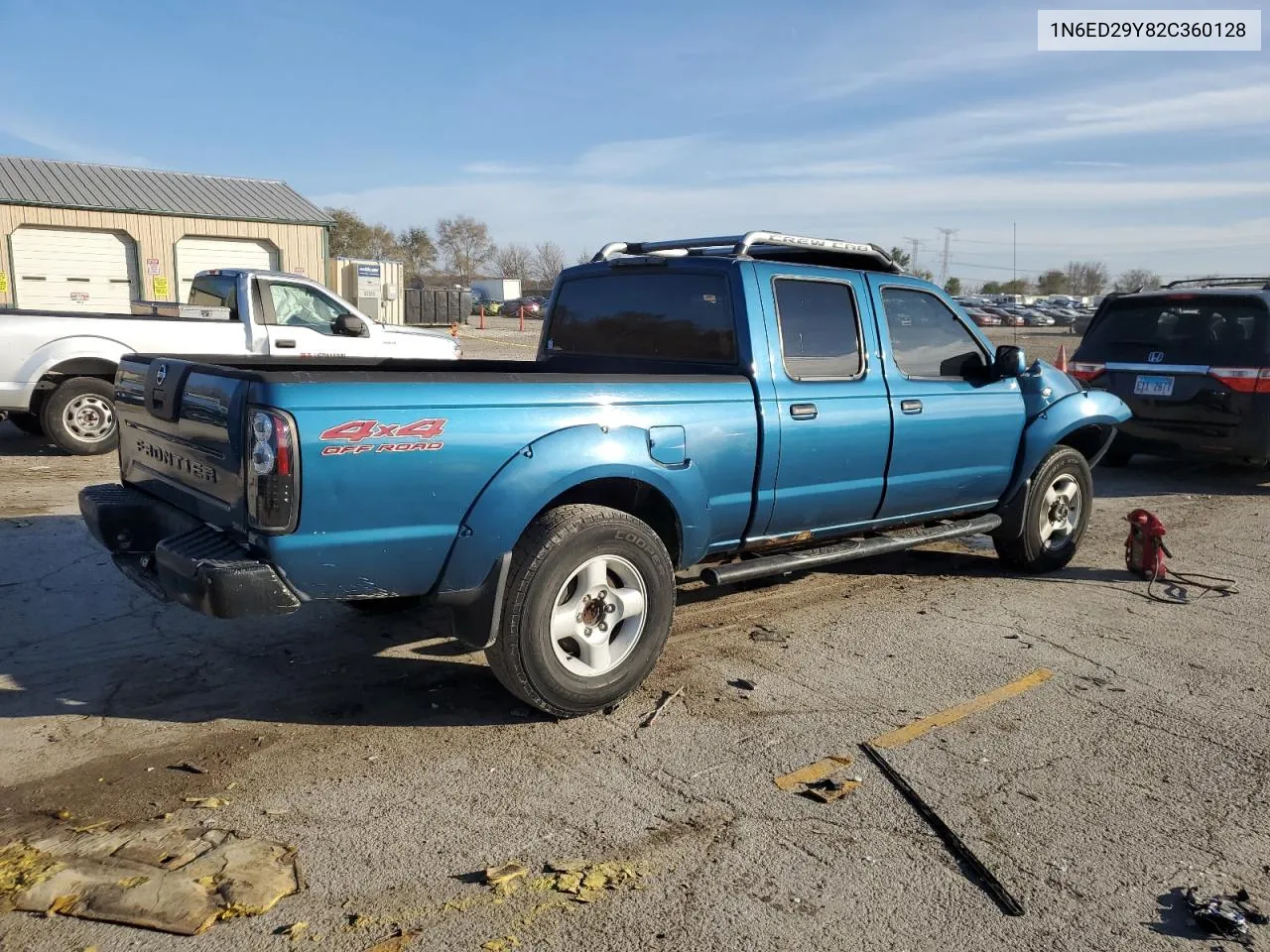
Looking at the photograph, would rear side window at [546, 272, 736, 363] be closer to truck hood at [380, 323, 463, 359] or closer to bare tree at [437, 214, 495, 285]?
truck hood at [380, 323, 463, 359]

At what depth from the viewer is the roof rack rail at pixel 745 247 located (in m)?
5.04

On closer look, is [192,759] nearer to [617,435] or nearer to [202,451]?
[202,451]

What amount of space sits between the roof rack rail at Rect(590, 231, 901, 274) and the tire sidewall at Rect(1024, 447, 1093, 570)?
1654mm

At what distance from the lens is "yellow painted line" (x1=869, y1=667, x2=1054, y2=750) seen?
3957mm

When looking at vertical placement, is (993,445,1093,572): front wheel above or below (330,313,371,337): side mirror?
below

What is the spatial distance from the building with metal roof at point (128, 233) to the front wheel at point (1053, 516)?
23.0m

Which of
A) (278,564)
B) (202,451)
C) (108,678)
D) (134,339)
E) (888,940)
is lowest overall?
(888,940)

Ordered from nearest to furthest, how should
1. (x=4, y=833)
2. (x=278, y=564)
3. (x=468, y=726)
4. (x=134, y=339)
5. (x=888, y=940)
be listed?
(x=888, y=940)
(x=4, y=833)
(x=278, y=564)
(x=468, y=726)
(x=134, y=339)

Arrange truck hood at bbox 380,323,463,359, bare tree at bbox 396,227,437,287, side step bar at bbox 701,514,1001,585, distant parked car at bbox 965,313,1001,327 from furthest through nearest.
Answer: bare tree at bbox 396,227,437,287, distant parked car at bbox 965,313,1001,327, truck hood at bbox 380,323,463,359, side step bar at bbox 701,514,1001,585

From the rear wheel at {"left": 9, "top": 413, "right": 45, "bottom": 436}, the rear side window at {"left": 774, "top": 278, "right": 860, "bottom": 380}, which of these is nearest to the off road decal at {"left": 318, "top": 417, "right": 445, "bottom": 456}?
the rear side window at {"left": 774, "top": 278, "right": 860, "bottom": 380}

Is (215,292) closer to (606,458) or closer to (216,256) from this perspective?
(606,458)

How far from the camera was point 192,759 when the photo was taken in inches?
143

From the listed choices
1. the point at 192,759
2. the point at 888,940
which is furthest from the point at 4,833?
the point at 888,940

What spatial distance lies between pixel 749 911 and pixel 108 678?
3036 millimetres
